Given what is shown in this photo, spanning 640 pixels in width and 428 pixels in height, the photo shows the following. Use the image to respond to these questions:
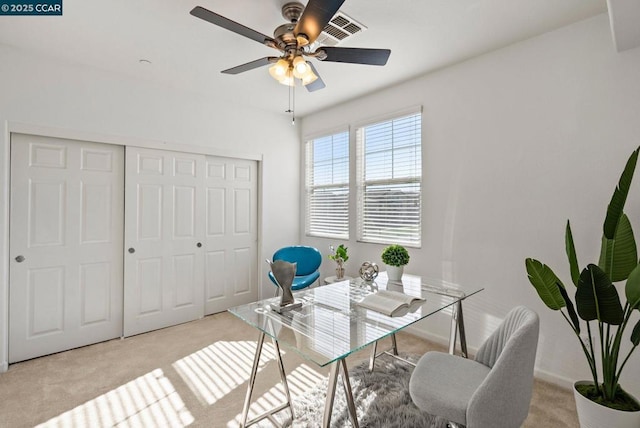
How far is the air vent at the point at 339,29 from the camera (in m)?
2.19

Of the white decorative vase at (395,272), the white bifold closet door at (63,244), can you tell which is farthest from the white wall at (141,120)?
the white decorative vase at (395,272)

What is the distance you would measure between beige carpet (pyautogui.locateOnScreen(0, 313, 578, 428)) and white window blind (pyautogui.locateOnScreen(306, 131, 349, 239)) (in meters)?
1.72

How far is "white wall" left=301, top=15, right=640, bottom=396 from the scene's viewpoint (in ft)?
7.20

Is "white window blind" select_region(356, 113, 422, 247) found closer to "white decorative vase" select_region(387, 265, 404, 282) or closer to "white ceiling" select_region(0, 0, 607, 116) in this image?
"white ceiling" select_region(0, 0, 607, 116)

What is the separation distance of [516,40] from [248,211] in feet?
11.5

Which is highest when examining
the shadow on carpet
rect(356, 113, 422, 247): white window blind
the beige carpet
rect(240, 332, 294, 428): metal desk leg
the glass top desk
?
rect(356, 113, 422, 247): white window blind

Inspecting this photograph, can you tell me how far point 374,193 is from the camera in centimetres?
371

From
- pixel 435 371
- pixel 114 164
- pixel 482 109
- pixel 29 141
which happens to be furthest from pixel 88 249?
pixel 482 109

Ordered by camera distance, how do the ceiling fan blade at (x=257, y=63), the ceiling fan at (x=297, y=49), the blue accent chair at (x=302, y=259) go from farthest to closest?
1. the blue accent chair at (x=302, y=259)
2. the ceiling fan blade at (x=257, y=63)
3. the ceiling fan at (x=297, y=49)

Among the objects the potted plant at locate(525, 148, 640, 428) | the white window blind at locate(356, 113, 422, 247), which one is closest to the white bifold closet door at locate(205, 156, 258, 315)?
the white window blind at locate(356, 113, 422, 247)

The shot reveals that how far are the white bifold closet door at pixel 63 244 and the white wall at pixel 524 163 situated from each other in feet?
10.8

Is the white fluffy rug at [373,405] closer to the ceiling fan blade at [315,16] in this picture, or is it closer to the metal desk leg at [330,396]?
the metal desk leg at [330,396]

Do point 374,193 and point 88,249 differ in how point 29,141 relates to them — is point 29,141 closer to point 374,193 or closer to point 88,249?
point 88,249

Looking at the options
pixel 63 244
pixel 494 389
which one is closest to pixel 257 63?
pixel 494 389
